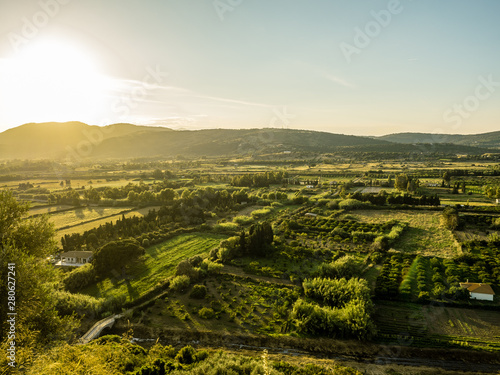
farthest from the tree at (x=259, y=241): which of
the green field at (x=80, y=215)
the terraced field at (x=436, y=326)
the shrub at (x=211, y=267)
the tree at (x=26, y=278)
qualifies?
the green field at (x=80, y=215)

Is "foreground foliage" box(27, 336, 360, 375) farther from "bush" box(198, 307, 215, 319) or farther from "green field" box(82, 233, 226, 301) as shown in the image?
"green field" box(82, 233, 226, 301)

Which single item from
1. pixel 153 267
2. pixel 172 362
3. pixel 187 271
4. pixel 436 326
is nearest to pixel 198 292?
pixel 187 271

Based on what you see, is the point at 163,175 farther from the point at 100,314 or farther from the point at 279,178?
the point at 100,314

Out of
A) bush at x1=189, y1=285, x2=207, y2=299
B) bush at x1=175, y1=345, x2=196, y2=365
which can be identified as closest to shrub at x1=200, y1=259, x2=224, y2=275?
bush at x1=189, y1=285, x2=207, y2=299

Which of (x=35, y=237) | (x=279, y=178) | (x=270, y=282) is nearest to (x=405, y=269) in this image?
(x=270, y=282)

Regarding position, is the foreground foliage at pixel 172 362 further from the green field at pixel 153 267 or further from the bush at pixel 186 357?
the green field at pixel 153 267
